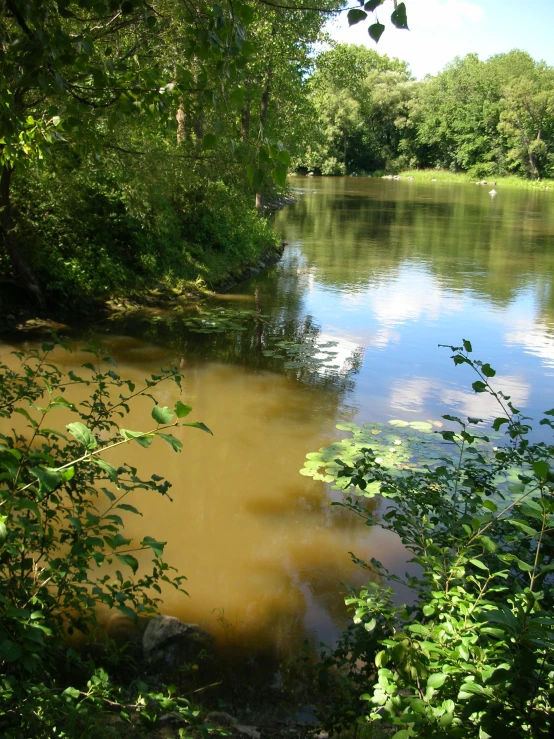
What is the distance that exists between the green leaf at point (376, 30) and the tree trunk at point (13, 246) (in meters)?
8.91

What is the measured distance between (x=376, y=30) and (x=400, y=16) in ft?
0.29

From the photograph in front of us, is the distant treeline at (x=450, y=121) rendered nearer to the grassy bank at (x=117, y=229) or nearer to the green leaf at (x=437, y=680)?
the grassy bank at (x=117, y=229)

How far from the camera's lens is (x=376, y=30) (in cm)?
222

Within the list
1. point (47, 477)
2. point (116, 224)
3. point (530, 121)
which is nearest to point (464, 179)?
point (530, 121)

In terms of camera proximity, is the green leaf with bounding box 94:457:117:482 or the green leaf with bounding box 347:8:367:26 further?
the green leaf with bounding box 347:8:367:26

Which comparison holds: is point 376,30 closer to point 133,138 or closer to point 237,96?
point 237,96

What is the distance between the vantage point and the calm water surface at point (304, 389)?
504 cm

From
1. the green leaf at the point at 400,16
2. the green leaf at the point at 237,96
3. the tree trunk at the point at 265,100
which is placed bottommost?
the green leaf at the point at 237,96

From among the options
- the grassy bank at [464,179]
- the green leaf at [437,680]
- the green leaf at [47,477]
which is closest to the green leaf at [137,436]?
the green leaf at [47,477]

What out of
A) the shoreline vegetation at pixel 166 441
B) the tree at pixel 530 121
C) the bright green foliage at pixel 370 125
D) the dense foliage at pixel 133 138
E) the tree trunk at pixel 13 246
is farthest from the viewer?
the bright green foliage at pixel 370 125

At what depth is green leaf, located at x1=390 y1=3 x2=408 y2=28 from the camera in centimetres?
219

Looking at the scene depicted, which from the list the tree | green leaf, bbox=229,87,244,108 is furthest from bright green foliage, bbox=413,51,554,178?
green leaf, bbox=229,87,244,108

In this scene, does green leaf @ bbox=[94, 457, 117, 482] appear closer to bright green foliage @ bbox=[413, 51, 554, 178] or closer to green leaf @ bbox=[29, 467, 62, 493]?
green leaf @ bbox=[29, 467, 62, 493]

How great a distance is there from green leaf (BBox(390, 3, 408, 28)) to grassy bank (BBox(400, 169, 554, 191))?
5781cm
